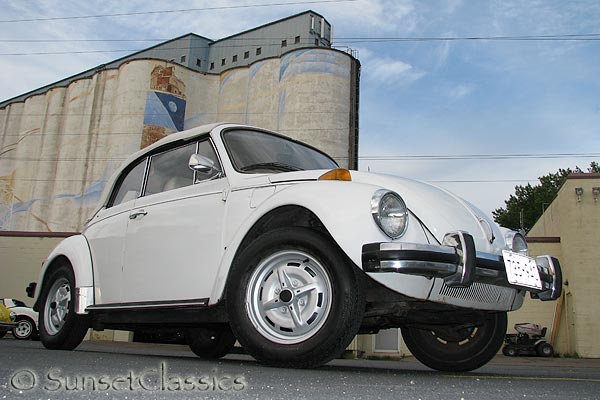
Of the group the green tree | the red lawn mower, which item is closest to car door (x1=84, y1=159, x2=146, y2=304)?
the red lawn mower

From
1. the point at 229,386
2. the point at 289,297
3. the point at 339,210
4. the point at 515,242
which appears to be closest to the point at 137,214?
the point at 289,297

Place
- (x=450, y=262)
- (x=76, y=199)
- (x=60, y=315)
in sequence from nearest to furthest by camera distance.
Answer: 1. (x=450, y=262)
2. (x=60, y=315)
3. (x=76, y=199)

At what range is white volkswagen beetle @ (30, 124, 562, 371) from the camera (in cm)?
305

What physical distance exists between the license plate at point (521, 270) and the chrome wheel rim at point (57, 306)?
3902 millimetres

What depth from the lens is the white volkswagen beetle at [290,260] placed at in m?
3.05

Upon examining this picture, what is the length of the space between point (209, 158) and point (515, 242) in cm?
236

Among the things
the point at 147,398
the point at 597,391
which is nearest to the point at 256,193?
the point at 147,398

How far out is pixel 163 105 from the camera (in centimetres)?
4166

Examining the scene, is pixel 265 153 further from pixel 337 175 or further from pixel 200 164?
pixel 337 175

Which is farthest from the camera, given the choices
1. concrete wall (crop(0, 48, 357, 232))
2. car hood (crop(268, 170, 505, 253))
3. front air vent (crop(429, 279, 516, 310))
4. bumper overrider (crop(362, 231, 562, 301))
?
concrete wall (crop(0, 48, 357, 232))

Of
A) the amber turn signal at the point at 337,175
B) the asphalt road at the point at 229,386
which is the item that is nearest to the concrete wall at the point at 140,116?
the amber turn signal at the point at 337,175

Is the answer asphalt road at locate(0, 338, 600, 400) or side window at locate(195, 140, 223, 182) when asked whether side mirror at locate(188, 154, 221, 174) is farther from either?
asphalt road at locate(0, 338, 600, 400)

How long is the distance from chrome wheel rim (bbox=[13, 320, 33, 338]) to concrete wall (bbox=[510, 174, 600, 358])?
17010 millimetres

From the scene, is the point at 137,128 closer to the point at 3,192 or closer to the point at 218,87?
the point at 218,87
